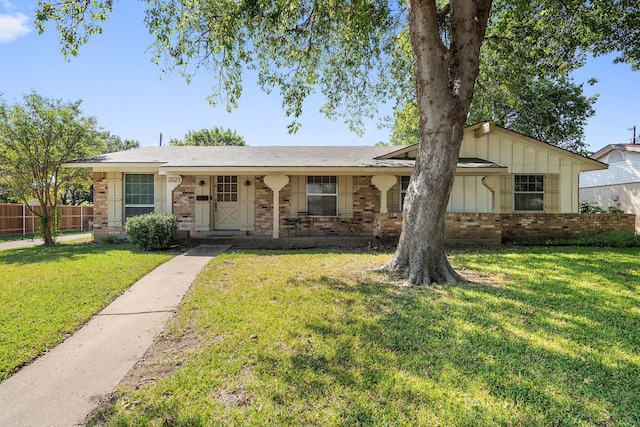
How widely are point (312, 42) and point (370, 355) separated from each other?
900 centimetres

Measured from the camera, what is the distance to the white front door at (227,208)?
12320 mm

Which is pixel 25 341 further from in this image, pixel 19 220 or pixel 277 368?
pixel 19 220

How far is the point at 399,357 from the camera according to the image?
3170 millimetres

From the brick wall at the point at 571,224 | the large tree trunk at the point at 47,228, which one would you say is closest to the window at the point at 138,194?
the large tree trunk at the point at 47,228

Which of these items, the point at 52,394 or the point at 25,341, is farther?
the point at 25,341

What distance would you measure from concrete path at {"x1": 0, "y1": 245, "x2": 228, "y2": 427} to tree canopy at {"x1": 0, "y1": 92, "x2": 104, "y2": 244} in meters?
8.65

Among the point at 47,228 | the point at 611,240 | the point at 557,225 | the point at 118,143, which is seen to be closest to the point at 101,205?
the point at 47,228

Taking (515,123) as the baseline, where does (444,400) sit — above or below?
below

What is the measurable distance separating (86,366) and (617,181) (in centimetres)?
2154

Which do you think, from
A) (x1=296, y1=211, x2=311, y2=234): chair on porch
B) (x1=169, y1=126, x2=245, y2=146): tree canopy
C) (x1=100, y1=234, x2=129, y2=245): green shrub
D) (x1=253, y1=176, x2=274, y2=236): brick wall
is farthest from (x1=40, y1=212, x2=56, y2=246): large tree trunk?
(x1=169, y1=126, x2=245, y2=146): tree canopy

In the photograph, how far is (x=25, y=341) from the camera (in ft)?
11.8

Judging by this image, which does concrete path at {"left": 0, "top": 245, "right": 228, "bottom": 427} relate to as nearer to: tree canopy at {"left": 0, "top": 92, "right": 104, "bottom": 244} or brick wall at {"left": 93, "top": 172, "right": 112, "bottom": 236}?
brick wall at {"left": 93, "top": 172, "right": 112, "bottom": 236}

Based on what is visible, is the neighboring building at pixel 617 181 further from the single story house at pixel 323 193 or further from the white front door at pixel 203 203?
the white front door at pixel 203 203

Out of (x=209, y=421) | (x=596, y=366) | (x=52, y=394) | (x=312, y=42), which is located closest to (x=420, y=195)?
(x=596, y=366)
